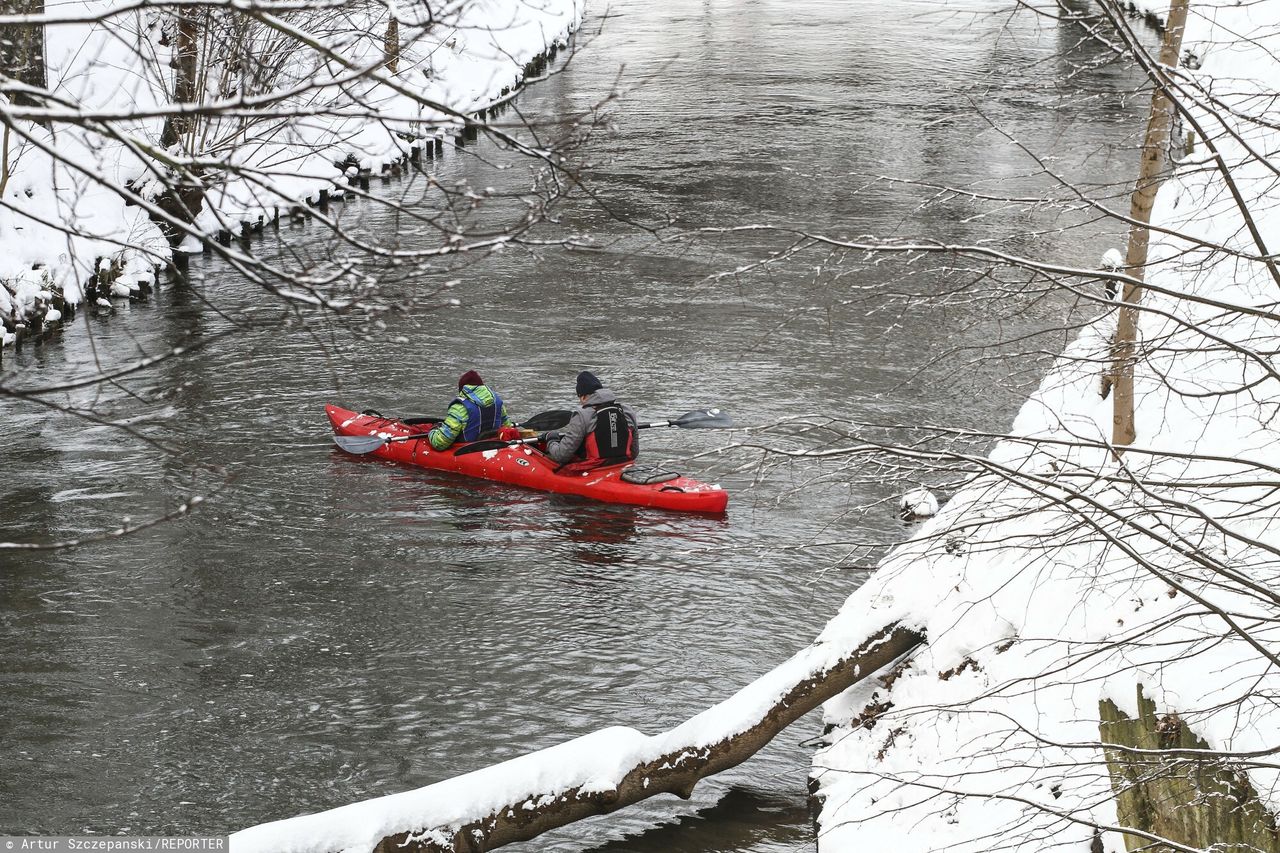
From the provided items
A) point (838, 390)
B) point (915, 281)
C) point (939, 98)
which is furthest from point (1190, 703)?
point (939, 98)

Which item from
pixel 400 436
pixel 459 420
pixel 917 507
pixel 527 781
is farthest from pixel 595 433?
pixel 527 781

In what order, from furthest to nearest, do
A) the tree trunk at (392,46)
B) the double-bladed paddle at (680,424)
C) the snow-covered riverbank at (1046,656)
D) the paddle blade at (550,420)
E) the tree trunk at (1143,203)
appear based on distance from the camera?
the paddle blade at (550,420) → the double-bladed paddle at (680,424) → the tree trunk at (1143,203) → the snow-covered riverbank at (1046,656) → the tree trunk at (392,46)

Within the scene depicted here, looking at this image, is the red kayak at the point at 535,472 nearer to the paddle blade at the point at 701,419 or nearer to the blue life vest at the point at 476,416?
the blue life vest at the point at 476,416

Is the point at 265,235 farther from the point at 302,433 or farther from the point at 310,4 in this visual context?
the point at 310,4

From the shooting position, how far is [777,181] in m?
19.6

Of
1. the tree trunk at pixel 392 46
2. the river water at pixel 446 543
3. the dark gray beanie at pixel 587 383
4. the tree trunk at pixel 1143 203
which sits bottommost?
the river water at pixel 446 543

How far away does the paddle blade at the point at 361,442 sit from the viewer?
1118 centimetres

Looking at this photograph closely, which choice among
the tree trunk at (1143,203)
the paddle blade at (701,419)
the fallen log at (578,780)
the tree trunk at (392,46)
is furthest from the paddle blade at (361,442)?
the tree trunk at (392,46)

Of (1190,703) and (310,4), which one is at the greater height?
(310,4)

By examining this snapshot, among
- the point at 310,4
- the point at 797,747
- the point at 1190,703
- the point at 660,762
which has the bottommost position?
the point at 797,747

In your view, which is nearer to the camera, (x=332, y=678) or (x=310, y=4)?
(x=310, y=4)

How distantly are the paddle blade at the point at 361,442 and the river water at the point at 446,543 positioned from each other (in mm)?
238

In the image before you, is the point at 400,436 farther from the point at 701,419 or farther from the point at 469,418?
the point at 701,419

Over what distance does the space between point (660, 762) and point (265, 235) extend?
13160 mm
